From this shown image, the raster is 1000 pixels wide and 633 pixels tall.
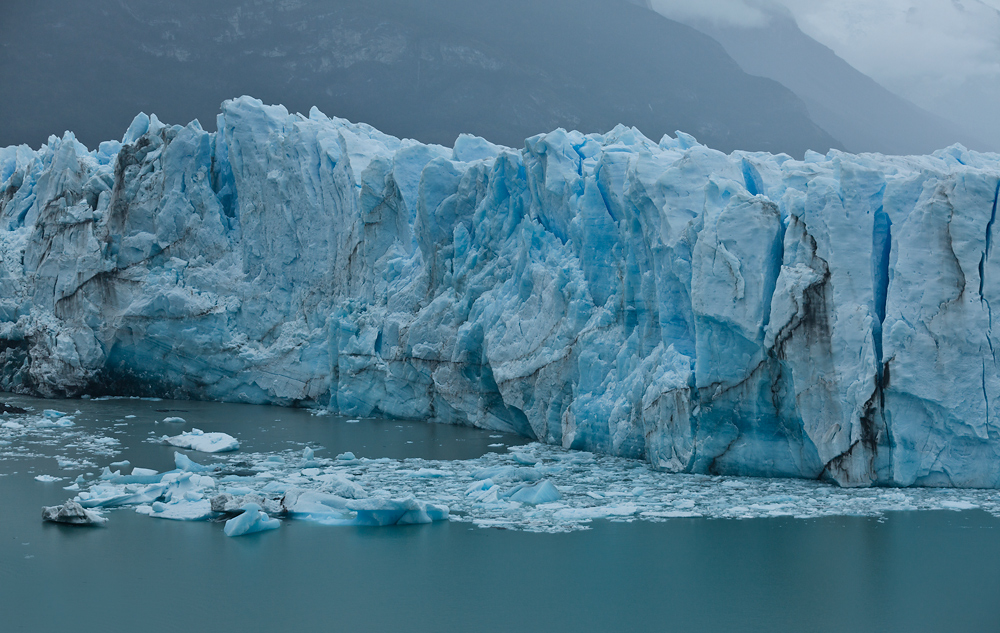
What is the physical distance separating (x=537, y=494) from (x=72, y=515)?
350 centimetres

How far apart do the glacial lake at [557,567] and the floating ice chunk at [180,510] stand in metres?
Result: 0.12

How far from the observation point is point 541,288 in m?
10.8

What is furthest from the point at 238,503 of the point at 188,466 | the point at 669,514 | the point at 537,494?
the point at 669,514

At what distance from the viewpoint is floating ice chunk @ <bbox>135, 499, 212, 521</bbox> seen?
6.99 m

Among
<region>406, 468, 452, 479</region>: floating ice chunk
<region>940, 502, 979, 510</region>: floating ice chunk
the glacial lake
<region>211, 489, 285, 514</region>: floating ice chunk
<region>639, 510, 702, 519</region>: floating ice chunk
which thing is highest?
<region>940, 502, 979, 510</region>: floating ice chunk

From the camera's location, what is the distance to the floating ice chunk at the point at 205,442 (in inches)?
399

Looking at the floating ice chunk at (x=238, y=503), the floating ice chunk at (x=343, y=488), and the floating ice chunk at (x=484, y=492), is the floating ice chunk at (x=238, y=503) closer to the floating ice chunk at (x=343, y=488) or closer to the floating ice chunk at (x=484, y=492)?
the floating ice chunk at (x=343, y=488)

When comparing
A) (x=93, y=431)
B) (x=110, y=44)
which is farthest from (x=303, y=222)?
(x=110, y=44)

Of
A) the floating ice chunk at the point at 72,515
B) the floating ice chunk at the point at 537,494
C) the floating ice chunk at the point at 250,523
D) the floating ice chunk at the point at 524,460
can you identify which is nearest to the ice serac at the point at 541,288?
the floating ice chunk at the point at 524,460

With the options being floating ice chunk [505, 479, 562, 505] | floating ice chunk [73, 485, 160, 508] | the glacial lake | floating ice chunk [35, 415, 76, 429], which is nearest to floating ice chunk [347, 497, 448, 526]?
the glacial lake

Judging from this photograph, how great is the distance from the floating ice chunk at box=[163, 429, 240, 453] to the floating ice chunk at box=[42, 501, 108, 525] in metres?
3.24

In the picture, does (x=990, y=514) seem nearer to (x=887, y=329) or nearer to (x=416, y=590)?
(x=887, y=329)

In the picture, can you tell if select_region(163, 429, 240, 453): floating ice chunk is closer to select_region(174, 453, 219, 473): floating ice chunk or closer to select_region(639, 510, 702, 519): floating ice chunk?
select_region(174, 453, 219, 473): floating ice chunk

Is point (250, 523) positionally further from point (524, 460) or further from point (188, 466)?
point (524, 460)
